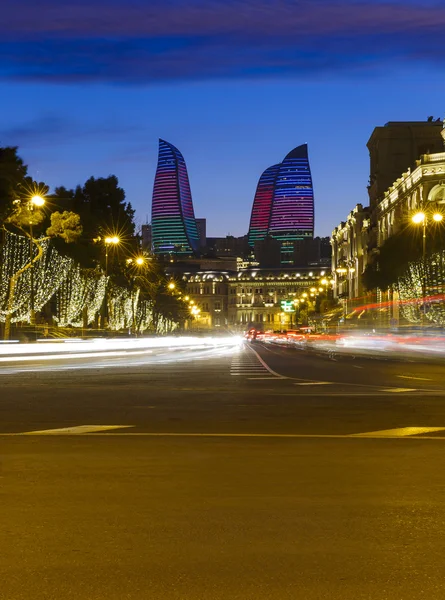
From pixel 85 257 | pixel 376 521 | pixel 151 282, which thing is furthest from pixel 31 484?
pixel 151 282

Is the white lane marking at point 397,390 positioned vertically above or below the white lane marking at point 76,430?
below

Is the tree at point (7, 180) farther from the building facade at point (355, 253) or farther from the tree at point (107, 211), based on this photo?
the building facade at point (355, 253)

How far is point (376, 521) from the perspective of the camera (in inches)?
294

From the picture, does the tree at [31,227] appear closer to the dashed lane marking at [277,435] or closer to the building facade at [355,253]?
the dashed lane marking at [277,435]

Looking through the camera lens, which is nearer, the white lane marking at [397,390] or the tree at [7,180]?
the white lane marking at [397,390]

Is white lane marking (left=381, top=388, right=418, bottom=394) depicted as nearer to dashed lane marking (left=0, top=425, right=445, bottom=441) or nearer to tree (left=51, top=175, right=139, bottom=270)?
dashed lane marking (left=0, top=425, right=445, bottom=441)

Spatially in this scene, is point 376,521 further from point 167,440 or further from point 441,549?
point 167,440

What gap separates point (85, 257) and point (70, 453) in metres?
74.5

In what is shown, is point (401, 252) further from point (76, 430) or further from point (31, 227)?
point (76, 430)

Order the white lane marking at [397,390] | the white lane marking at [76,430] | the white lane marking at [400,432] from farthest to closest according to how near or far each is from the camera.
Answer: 1. the white lane marking at [397,390]
2. the white lane marking at [76,430]
3. the white lane marking at [400,432]

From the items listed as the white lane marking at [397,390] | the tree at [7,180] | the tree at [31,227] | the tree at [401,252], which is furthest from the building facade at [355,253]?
the white lane marking at [397,390]

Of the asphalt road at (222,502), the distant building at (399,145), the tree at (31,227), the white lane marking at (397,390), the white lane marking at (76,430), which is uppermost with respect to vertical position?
the distant building at (399,145)

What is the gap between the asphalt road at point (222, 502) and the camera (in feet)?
19.0

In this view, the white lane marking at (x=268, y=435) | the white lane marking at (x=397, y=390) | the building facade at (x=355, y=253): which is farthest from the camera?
the building facade at (x=355, y=253)
